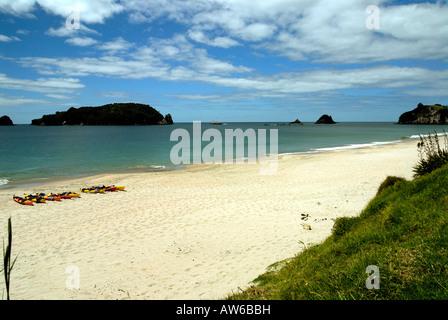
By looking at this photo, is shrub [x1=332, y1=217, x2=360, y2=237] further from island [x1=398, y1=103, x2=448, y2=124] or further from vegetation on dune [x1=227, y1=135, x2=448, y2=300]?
island [x1=398, y1=103, x2=448, y2=124]

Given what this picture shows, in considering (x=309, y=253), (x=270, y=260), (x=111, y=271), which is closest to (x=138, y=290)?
(x=111, y=271)

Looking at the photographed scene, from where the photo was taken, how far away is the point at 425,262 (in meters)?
3.17

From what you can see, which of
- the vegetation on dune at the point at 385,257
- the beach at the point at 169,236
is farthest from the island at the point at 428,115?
the vegetation on dune at the point at 385,257

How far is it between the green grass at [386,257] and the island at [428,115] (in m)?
198

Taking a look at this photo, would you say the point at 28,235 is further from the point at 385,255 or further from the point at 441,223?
the point at 441,223

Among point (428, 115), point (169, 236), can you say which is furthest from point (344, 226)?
point (428, 115)

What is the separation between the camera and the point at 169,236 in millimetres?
9516

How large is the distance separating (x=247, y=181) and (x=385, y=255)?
15763 millimetres

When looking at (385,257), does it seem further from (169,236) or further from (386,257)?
(169,236)

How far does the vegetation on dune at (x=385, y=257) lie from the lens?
298 cm

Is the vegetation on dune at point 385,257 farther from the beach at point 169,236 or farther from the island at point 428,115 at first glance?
the island at point 428,115

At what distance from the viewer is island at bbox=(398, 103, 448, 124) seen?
526 feet

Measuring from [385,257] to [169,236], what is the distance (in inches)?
285

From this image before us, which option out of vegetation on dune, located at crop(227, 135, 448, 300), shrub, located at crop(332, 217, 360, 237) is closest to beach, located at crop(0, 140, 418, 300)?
shrub, located at crop(332, 217, 360, 237)
